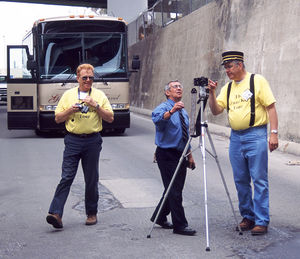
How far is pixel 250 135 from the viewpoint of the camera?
6.39 meters

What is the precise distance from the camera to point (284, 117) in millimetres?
15016

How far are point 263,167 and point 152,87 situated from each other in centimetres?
2370

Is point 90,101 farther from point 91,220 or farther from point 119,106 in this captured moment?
point 119,106

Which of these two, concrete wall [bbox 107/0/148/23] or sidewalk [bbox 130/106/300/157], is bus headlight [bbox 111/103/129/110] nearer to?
sidewalk [bbox 130/106/300/157]

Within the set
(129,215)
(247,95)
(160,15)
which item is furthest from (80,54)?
(160,15)

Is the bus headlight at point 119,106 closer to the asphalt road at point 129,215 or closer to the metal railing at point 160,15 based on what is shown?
the asphalt road at point 129,215

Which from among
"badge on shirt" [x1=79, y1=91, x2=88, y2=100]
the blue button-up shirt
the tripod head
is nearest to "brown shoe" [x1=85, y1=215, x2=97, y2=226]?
the blue button-up shirt

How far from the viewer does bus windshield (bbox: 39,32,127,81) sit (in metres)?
16.7

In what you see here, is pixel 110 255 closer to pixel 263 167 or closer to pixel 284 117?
pixel 263 167

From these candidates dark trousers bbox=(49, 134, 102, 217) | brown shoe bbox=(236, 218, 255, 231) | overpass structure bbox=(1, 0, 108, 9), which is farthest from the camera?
overpass structure bbox=(1, 0, 108, 9)

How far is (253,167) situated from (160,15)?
25.9 meters

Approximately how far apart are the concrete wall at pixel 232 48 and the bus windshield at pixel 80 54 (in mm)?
3780

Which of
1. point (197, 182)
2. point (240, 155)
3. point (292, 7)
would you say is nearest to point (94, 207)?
point (240, 155)

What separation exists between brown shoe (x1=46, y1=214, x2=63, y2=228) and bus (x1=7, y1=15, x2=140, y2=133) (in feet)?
33.4
